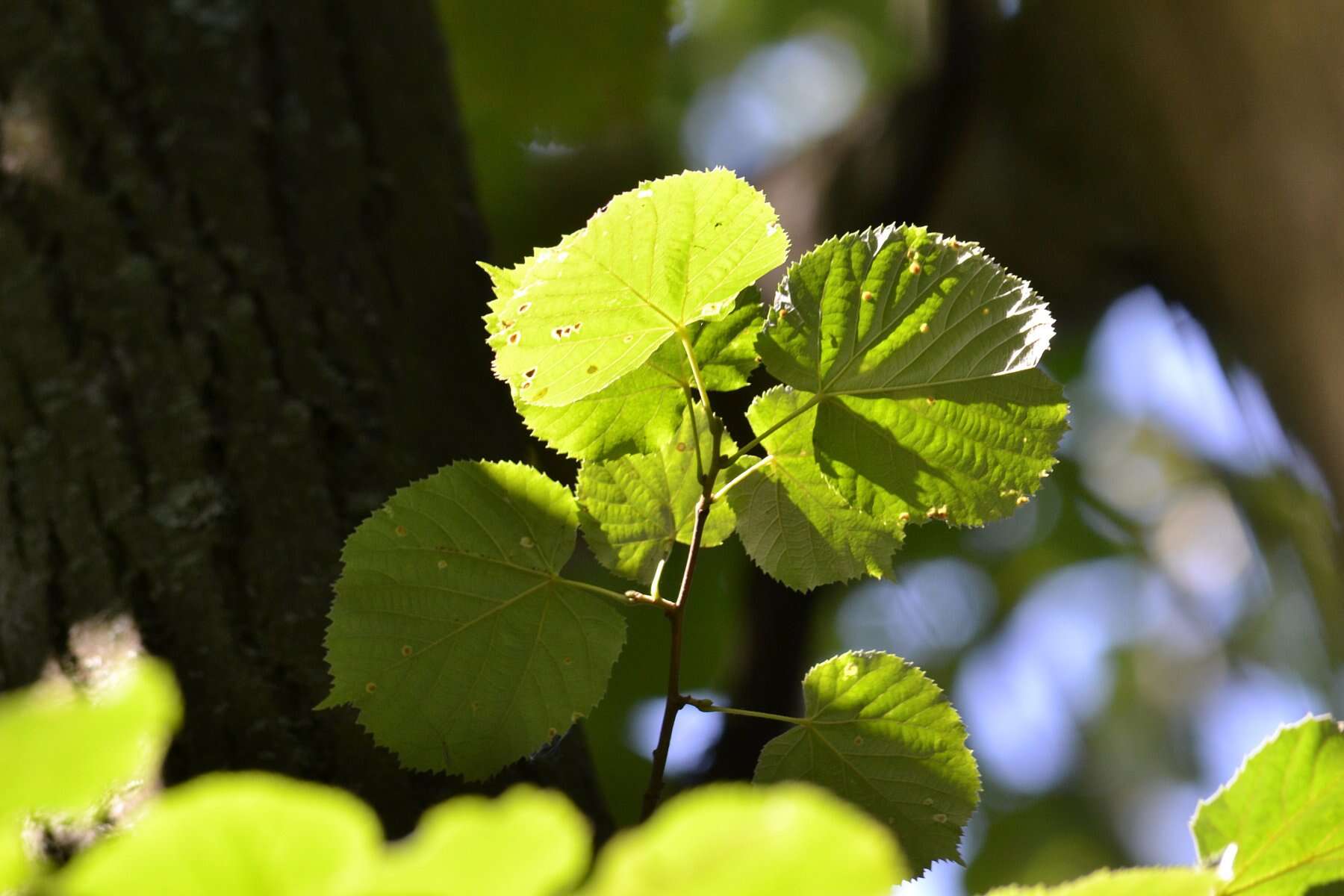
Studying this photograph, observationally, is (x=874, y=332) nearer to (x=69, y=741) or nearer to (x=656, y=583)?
(x=656, y=583)

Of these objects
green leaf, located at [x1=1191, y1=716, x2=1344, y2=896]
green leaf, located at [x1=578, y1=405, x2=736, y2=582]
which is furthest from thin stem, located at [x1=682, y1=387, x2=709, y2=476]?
green leaf, located at [x1=1191, y1=716, x2=1344, y2=896]

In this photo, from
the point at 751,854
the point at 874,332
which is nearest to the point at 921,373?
the point at 874,332

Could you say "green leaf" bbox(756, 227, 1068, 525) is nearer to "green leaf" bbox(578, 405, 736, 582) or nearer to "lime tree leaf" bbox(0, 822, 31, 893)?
"green leaf" bbox(578, 405, 736, 582)

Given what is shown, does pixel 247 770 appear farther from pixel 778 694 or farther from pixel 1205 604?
pixel 1205 604

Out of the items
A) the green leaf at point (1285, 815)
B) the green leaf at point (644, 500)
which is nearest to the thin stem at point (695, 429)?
the green leaf at point (644, 500)

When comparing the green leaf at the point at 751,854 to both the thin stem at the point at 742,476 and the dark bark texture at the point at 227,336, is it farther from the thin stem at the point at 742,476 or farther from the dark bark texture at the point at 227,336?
the dark bark texture at the point at 227,336
